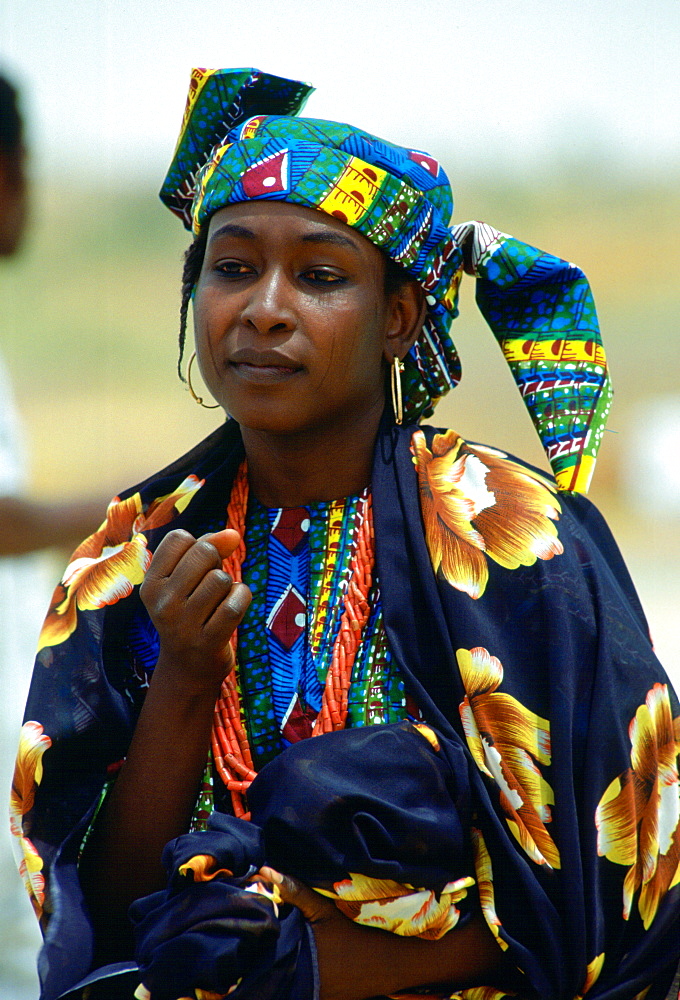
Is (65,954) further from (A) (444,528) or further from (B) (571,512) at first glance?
(B) (571,512)

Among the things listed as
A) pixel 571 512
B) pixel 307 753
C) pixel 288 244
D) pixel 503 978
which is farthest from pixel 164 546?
pixel 503 978

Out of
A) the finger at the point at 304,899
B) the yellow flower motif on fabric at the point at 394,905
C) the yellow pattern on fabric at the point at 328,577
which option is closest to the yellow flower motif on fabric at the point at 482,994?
the yellow flower motif on fabric at the point at 394,905

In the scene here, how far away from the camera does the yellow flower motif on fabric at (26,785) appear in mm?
1670

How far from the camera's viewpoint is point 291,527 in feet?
5.93

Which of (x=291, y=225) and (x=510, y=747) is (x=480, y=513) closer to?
(x=510, y=747)

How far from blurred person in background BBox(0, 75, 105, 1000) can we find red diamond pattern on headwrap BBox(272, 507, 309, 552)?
3.08ft

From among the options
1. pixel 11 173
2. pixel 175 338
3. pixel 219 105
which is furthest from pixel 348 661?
pixel 175 338

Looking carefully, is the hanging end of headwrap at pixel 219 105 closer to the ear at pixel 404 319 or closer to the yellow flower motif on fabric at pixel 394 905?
the ear at pixel 404 319

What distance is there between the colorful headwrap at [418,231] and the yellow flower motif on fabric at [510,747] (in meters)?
0.38

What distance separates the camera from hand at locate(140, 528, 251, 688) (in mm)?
1536

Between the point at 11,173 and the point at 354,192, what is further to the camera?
the point at 11,173

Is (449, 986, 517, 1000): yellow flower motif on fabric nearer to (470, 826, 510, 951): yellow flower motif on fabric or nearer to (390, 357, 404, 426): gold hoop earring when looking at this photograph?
(470, 826, 510, 951): yellow flower motif on fabric

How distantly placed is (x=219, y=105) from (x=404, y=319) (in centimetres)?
46

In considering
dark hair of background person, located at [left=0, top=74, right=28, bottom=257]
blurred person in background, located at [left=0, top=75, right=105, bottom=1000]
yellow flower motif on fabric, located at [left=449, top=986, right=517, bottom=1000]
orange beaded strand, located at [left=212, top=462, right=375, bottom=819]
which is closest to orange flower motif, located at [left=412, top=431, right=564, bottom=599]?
orange beaded strand, located at [left=212, top=462, right=375, bottom=819]
